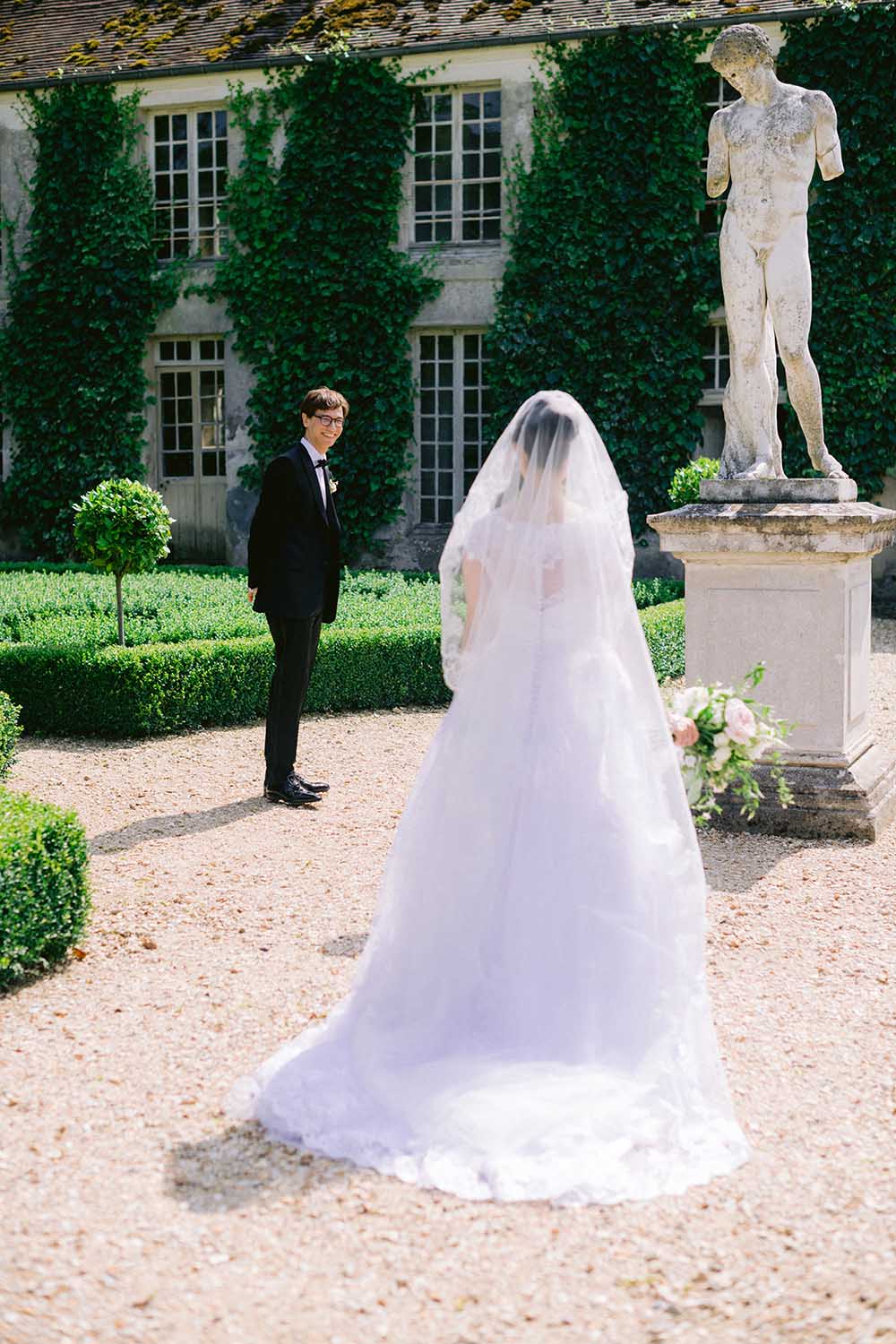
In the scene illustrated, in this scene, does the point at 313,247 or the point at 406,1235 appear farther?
the point at 313,247

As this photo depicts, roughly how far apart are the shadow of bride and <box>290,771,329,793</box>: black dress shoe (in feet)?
12.0

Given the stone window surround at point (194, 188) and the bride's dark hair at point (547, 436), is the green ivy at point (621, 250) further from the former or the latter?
the bride's dark hair at point (547, 436)

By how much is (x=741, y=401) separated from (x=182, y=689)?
12.7ft

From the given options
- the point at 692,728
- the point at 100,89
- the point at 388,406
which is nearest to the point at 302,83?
the point at 100,89

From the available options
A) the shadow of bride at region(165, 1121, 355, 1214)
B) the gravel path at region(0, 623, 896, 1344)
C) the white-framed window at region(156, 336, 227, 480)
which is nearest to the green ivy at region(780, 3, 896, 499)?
the white-framed window at region(156, 336, 227, 480)

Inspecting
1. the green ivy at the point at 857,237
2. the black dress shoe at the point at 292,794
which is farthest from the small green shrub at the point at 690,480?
the black dress shoe at the point at 292,794

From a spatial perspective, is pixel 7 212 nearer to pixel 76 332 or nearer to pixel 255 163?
pixel 76 332

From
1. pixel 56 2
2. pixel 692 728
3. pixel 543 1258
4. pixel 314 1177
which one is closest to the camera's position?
pixel 543 1258

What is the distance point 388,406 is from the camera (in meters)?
16.2

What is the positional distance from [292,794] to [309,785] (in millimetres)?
218

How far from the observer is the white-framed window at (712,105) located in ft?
49.1

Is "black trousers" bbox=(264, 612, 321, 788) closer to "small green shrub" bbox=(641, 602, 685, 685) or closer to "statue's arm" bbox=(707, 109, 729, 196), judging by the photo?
"statue's arm" bbox=(707, 109, 729, 196)

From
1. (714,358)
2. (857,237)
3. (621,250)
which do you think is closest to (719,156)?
(857,237)

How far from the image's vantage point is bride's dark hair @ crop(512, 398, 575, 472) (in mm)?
3811
